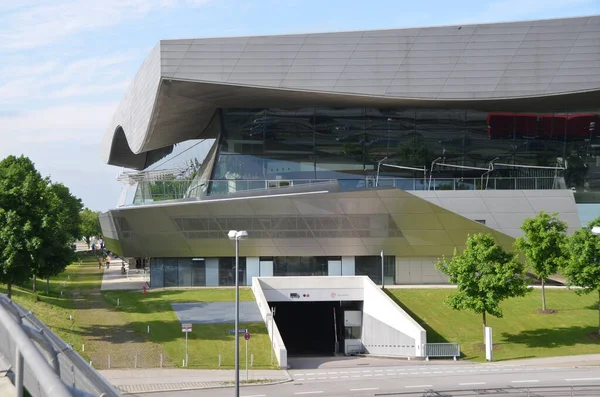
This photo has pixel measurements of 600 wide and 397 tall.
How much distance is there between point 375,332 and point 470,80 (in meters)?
18.8

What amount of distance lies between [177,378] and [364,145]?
2978 centimetres

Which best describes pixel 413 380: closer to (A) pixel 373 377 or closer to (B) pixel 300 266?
(A) pixel 373 377

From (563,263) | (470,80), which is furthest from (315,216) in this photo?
(563,263)

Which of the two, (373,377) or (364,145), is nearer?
(373,377)

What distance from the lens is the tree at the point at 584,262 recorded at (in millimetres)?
40156

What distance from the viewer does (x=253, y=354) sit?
3797 centimetres

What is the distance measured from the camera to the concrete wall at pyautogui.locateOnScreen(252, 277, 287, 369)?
37.1 metres

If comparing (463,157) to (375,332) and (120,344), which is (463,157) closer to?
(375,332)

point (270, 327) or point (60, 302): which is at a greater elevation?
point (60, 302)

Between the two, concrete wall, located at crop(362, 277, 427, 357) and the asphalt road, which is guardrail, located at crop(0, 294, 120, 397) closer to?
the asphalt road

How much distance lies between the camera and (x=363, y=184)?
56375 millimetres

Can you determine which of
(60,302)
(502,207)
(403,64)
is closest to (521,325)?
(502,207)

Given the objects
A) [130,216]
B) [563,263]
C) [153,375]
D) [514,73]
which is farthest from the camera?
[130,216]

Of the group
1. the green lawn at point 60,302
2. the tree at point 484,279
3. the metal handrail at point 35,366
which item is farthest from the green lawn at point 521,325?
the metal handrail at point 35,366
